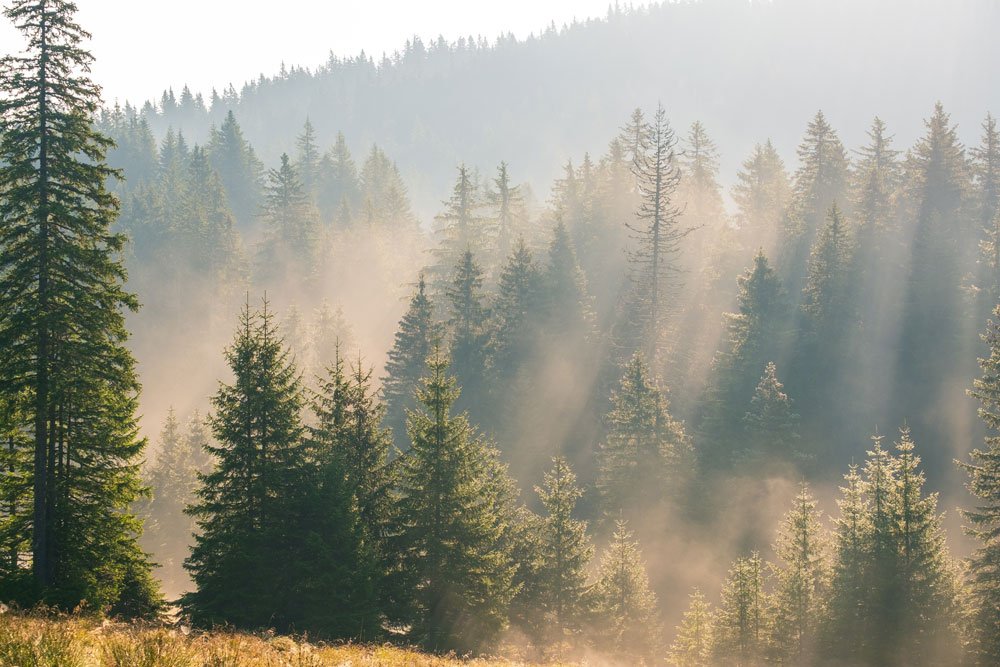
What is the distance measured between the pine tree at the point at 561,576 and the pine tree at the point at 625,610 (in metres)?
1.54

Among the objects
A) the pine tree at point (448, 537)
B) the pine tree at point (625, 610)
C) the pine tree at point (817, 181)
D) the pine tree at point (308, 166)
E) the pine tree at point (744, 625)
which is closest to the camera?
the pine tree at point (448, 537)

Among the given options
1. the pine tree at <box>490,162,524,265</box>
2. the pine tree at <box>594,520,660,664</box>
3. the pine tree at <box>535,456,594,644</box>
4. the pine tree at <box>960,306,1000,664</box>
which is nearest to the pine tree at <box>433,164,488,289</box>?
the pine tree at <box>490,162,524,265</box>

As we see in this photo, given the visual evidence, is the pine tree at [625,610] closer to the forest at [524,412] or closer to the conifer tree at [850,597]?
the forest at [524,412]

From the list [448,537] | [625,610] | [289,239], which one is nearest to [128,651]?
[448,537]

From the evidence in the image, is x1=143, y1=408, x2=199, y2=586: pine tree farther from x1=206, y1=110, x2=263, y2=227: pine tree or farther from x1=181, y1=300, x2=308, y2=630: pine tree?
x1=206, y1=110, x2=263, y2=227: pine tree

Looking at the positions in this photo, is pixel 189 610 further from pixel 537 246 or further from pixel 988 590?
pixel 537 246

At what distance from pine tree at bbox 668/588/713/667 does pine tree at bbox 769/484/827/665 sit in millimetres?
3258

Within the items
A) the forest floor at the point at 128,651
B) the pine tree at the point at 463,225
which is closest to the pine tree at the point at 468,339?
the pine tree at the point at 463,225

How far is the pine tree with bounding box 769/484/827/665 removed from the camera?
3344cm

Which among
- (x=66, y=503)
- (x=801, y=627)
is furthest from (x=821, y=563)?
(x=66, y=503)

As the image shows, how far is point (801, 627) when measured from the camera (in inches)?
1325

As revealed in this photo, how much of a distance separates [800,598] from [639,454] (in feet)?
49.2

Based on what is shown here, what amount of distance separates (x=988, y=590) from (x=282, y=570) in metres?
29.4

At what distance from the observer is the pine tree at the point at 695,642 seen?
35094 millimetres
